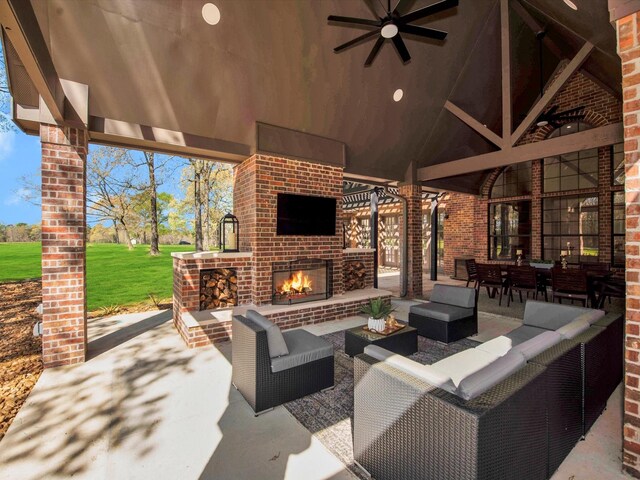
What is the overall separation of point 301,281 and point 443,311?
2.56 metres

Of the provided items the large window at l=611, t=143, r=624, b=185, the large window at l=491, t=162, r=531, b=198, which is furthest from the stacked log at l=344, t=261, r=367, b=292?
the large window at l=611, t=143, r=624, b=185

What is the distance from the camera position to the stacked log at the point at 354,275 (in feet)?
22.7

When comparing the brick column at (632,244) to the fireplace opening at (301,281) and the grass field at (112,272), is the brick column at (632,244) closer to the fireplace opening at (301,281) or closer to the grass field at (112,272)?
the fireplace opening at (301,281)

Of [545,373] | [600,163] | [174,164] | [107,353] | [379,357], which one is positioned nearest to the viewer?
[545,373]

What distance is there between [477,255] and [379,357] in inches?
390

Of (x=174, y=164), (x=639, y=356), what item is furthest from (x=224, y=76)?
(x=174, y=164)

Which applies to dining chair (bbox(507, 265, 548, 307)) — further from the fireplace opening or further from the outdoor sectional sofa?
the outdoor sectional sofa

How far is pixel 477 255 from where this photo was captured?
10.6m

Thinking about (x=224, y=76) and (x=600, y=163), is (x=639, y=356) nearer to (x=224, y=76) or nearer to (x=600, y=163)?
(x=224, y=76)

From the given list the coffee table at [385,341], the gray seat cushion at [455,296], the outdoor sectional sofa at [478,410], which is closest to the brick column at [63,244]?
the coffee table at [385,341]

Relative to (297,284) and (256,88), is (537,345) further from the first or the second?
(256,88)

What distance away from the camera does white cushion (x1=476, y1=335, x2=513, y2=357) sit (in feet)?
9.57

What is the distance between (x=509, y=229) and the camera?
1005 centimetres

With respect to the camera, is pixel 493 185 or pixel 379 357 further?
pixel 493 185
